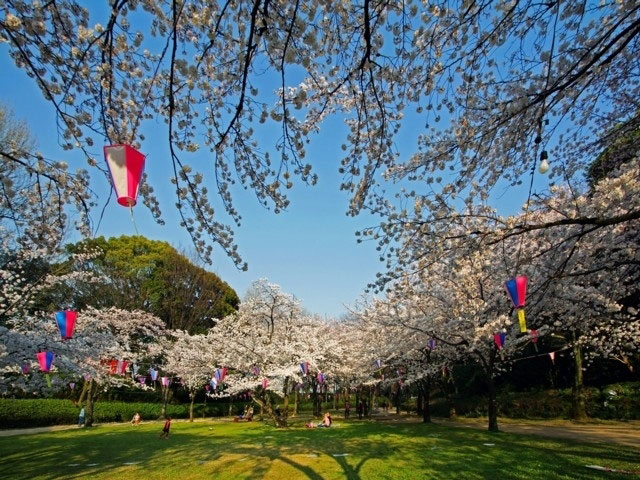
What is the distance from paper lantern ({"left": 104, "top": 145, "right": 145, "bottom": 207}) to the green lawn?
6.62 meters

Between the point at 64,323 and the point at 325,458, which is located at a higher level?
the point at 64,323

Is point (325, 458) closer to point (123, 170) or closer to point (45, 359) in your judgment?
point (45, 359)

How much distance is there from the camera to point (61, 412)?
69.2 feet

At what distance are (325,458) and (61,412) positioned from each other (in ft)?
60.5

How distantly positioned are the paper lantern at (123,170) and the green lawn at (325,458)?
6.62 metres

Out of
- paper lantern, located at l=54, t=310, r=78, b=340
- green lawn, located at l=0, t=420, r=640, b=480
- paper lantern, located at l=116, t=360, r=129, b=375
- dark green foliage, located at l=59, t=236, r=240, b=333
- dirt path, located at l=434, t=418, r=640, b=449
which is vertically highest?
dark green foliage, located at l=59, t=236, r=240, b=333

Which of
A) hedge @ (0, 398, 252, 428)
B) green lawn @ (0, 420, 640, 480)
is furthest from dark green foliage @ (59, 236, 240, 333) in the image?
green lawn @ (0, 420, 640, 480)

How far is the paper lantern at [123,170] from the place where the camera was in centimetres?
308

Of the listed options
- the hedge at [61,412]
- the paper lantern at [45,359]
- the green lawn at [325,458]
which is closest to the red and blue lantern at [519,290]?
the green lawn at [325,458]

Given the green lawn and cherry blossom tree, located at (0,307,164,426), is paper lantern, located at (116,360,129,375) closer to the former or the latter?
cherry blossom tree, located at (0,307,164,426)

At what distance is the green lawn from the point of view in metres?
7.68

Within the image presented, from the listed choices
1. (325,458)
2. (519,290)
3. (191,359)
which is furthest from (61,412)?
(519,290)

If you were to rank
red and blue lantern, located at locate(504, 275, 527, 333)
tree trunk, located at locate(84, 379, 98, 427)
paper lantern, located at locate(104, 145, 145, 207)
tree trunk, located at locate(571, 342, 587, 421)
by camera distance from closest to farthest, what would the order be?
paper lantern, located at locate(104, 145, 145, 207) < red and blue lantern, located at locate(504, 275, 527, 333) < tree trunk, located at locate(571, 342, 587, 421) < tree trunk, located at locate(84, 379, 98, 427)

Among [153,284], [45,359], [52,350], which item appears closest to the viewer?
[45,359]
